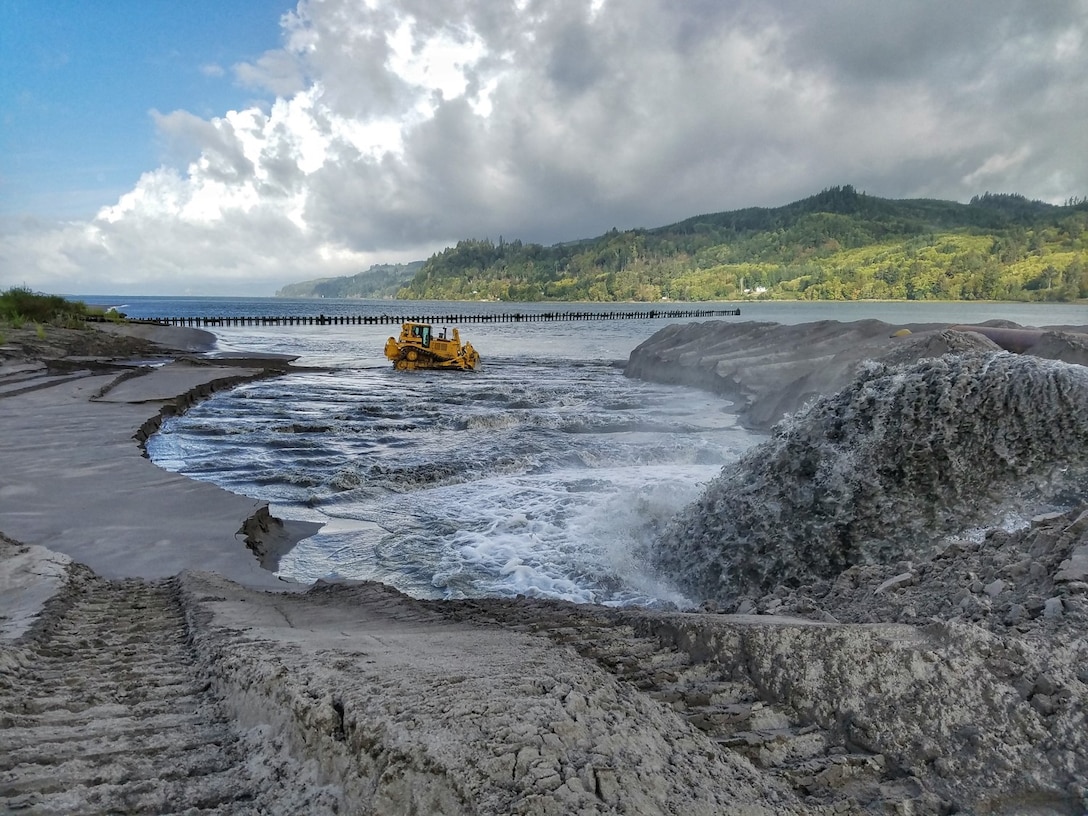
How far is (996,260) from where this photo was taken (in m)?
123

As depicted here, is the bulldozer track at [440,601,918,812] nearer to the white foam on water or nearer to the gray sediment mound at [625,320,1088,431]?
the white foam on water

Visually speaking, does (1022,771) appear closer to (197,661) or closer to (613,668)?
(613,668)

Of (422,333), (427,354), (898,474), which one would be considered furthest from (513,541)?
(422,333)

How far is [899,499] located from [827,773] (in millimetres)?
4389

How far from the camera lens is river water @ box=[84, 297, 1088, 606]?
6.52 meters

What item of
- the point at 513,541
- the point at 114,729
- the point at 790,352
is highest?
the point at 790,352

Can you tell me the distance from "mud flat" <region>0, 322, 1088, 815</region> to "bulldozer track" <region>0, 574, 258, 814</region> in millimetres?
12

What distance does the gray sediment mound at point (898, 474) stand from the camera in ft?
18.6

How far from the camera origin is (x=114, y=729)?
2605 millimetres

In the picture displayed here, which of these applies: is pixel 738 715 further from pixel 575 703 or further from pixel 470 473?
pixel 470 473

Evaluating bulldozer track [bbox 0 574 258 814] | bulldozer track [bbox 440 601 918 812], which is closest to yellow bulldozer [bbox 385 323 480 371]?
bulldozer track [bbox 0 574 258 814]

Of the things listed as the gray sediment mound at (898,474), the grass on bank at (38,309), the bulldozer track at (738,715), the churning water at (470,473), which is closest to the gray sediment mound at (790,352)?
the churning water at (470,473)

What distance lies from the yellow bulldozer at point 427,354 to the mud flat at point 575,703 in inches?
991

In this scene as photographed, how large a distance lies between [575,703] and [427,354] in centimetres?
2795
